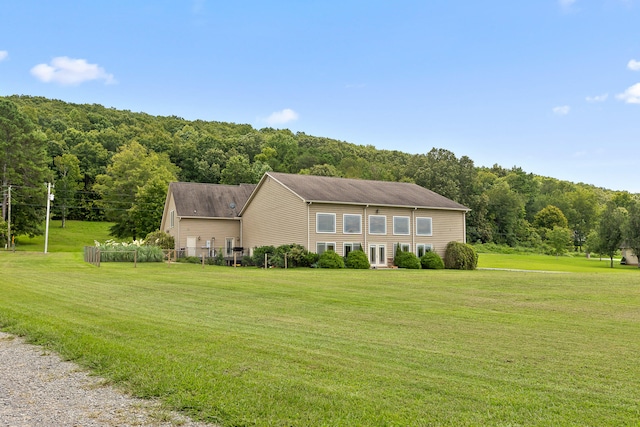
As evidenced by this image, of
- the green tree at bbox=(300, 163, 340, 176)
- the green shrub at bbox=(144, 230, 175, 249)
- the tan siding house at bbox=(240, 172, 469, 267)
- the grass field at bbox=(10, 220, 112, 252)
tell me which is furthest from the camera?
the green tree at bbox=(300, 163, 340, 176)

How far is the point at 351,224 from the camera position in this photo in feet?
104

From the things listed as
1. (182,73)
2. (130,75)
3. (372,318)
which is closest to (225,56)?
(182,73)

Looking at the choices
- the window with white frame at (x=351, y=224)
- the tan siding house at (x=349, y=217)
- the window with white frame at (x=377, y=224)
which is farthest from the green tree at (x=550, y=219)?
the window with white frame at (x=351, y=224)

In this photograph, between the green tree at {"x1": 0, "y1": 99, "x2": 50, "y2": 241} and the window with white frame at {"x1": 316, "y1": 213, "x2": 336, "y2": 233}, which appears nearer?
the window with white frame at {"x1": 316, "y1": 213, "x2": 336, "y2": 233}

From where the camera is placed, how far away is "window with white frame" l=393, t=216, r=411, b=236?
3309 centimetres

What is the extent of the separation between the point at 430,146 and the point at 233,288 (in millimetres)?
62929

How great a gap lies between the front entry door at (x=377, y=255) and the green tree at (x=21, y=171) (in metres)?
40.2

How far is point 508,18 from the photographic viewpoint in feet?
85.5

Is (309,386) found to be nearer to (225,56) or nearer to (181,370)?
(181,370)

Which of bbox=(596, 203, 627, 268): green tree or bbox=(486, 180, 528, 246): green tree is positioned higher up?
bbox=(486, 180, 528, 246): green tree

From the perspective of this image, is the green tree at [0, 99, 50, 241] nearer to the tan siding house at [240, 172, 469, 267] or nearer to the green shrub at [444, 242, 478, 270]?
the tan siding house at [240, 172, 469, 267]

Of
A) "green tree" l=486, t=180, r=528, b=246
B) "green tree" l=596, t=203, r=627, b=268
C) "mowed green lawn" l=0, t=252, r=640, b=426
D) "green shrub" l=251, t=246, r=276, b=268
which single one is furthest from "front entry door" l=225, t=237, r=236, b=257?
"green tree" l=486, t=180, r=528, b=246

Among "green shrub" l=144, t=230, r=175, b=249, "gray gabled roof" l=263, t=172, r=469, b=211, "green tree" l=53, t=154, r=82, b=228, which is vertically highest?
"green tree" l=53, t=154, r=82, b=228

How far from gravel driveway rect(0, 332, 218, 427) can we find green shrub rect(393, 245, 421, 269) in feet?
87.7
